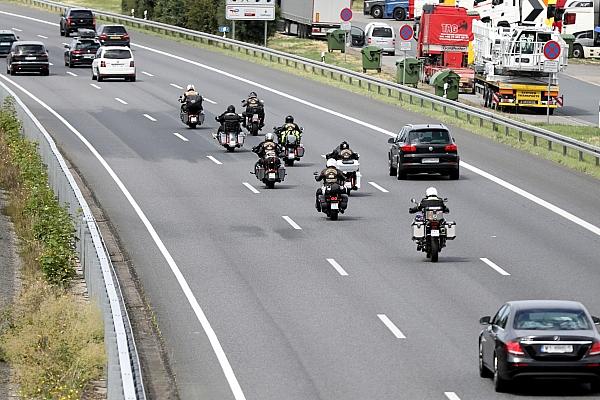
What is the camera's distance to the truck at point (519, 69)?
197ft

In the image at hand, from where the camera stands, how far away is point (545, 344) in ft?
59.7

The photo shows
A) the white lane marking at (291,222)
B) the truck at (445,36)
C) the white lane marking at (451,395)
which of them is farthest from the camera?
the truck at (445,36)

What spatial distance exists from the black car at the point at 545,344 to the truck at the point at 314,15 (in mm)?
73297

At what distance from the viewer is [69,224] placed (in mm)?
27938

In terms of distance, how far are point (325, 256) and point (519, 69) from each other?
32538 mm

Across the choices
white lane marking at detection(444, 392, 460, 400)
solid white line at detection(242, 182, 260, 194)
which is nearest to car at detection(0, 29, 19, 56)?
solid white line at detection(242, 182, 260, 194)

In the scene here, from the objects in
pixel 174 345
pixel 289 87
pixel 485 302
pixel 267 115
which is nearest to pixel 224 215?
pixel 485 302

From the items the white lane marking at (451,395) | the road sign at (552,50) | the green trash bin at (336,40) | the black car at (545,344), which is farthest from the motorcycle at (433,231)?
the green trash bin at (336,40)

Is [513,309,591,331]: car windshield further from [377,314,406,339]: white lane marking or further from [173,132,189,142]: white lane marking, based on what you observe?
[173,132,189,142]: white lane marking

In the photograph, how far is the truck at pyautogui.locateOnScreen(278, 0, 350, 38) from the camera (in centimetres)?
9244

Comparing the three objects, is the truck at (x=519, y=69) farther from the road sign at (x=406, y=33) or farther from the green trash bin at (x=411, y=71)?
the road sign at (x=406, y=33)

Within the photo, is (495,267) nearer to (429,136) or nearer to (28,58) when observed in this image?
(429,136)

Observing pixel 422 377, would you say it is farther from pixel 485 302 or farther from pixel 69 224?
pixel 69 224

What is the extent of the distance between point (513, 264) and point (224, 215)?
27.5 ft
